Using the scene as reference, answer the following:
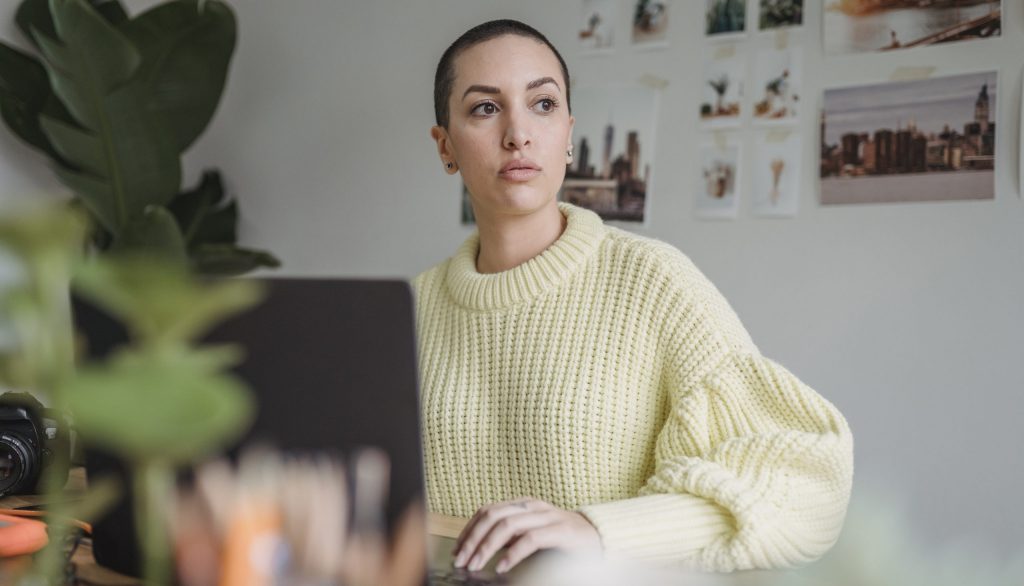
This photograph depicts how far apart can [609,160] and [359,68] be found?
0.85 metres

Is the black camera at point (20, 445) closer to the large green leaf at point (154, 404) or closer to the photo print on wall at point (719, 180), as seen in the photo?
the large green leaf at point (154, 404)

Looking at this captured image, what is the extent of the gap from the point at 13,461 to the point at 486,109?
727 millimetres

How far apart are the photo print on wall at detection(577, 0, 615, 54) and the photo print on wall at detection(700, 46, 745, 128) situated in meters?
0.27

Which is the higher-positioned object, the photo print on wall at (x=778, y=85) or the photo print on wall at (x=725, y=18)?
the photo print on wall at (x=725, y=18)

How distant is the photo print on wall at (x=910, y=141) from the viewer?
5.62 ft

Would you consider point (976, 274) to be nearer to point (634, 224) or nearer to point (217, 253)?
point (634, 224)

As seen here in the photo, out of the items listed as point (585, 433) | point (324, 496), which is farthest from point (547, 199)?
point (324, 496)

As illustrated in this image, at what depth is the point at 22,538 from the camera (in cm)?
73

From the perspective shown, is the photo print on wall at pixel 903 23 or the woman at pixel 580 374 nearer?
the woman at pixel 580 374

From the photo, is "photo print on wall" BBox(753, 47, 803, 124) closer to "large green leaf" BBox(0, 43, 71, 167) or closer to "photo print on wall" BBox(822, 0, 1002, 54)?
"photo print on wall" BBox(822, 0, 1002, 54)

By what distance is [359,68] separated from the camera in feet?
8.64

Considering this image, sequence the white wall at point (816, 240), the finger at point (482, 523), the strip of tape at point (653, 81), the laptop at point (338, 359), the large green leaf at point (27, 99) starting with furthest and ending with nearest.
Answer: the large green leaf at point (27, 99)
the strip of tape at point (653, 81)
the white wall at point (816, 240)
the finger at point (482, 523)
the laptop at point (338, 359)

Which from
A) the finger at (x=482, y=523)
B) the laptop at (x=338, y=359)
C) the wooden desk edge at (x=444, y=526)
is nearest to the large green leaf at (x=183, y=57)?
the wooden desk edge at (x=444, y=526)

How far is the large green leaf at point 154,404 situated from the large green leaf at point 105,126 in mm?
2362
